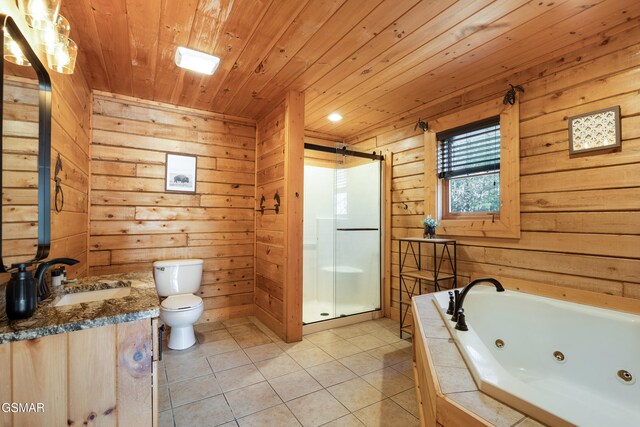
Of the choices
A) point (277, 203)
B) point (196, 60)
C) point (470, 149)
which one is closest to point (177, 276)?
point (277, 203)

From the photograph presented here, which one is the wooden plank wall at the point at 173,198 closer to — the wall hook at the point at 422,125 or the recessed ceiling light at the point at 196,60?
the recessed ceiling light at the point at 196,60

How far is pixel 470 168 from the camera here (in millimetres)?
2619

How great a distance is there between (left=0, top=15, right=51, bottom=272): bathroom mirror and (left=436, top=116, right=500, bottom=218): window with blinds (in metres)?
2.87

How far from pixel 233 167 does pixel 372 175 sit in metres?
1.62

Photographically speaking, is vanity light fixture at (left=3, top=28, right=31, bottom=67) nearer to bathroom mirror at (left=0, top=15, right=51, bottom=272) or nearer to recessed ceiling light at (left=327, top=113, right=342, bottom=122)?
bathroom mirror at (left=0, top=15, right=51, bottom=272)

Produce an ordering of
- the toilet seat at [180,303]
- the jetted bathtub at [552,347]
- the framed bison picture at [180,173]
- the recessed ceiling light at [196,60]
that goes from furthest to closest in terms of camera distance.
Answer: the framed bison picture at [180,173] → the toilet seat at [180,303] → the recessed ceiling light at [196,60] → the jetted bathtub at [552,347]

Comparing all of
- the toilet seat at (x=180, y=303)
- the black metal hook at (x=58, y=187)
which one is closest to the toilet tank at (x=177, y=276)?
the toilet seat at (x=180, y=303)

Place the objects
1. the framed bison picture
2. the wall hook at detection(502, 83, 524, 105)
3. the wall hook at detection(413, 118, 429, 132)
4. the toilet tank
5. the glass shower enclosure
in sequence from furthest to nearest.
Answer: the glass shower enclosure → the framed bison picture → the wall hook at detection(413, 118, 429, 132) → the toilet tank → the wall hook at detection(502, 83, 524, 105)

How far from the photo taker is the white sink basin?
149 cm

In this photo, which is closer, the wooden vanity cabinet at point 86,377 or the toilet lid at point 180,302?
the wooden vanity cabinet at point 86,377

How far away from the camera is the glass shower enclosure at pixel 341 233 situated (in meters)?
3.21

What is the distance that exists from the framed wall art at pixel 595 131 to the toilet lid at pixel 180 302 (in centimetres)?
309

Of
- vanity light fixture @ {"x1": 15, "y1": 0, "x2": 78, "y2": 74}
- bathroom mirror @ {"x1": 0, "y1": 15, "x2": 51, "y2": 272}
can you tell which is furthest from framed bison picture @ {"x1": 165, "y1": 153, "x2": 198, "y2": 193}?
bathroom mirror @ {"x1": 0, "y1": 15, "x2": 51, "y2": 272}

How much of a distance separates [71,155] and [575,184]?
3.49 m
